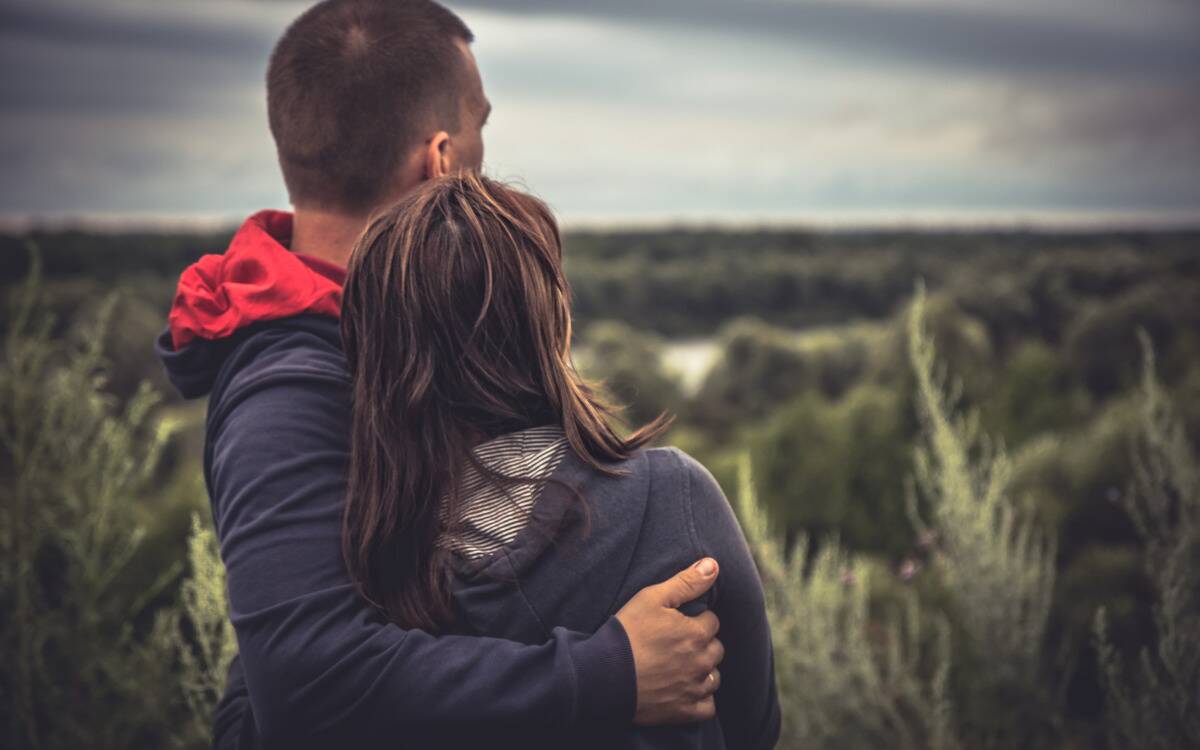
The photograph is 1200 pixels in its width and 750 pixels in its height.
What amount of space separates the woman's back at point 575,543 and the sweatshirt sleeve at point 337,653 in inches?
2.3

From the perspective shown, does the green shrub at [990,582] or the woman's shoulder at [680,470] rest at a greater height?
the woman's shoulder at [680,470]

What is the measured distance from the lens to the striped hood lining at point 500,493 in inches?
55.7

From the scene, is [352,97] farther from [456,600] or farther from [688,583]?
[688,583]

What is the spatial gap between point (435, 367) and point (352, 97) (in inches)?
31.9

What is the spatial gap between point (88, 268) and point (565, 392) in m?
22.7

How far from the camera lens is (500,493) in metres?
1.43

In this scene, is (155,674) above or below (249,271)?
below

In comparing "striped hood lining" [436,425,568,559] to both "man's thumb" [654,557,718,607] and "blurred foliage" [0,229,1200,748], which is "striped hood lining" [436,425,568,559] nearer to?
"man's thumb" [654,557,718,607]

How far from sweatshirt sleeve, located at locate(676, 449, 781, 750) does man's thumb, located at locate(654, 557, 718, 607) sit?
44 mm

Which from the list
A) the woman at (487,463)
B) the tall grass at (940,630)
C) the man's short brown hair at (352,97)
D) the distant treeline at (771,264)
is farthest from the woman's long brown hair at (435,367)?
the distant treeline at (771,264)

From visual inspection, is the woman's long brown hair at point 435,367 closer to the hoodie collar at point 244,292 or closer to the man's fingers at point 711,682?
the hoodie collar at point 244,292

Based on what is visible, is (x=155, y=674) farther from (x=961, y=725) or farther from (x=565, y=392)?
(x=961, y=725)

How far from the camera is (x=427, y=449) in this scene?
1.43m

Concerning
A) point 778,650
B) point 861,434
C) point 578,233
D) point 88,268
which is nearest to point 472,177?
point 778,650
